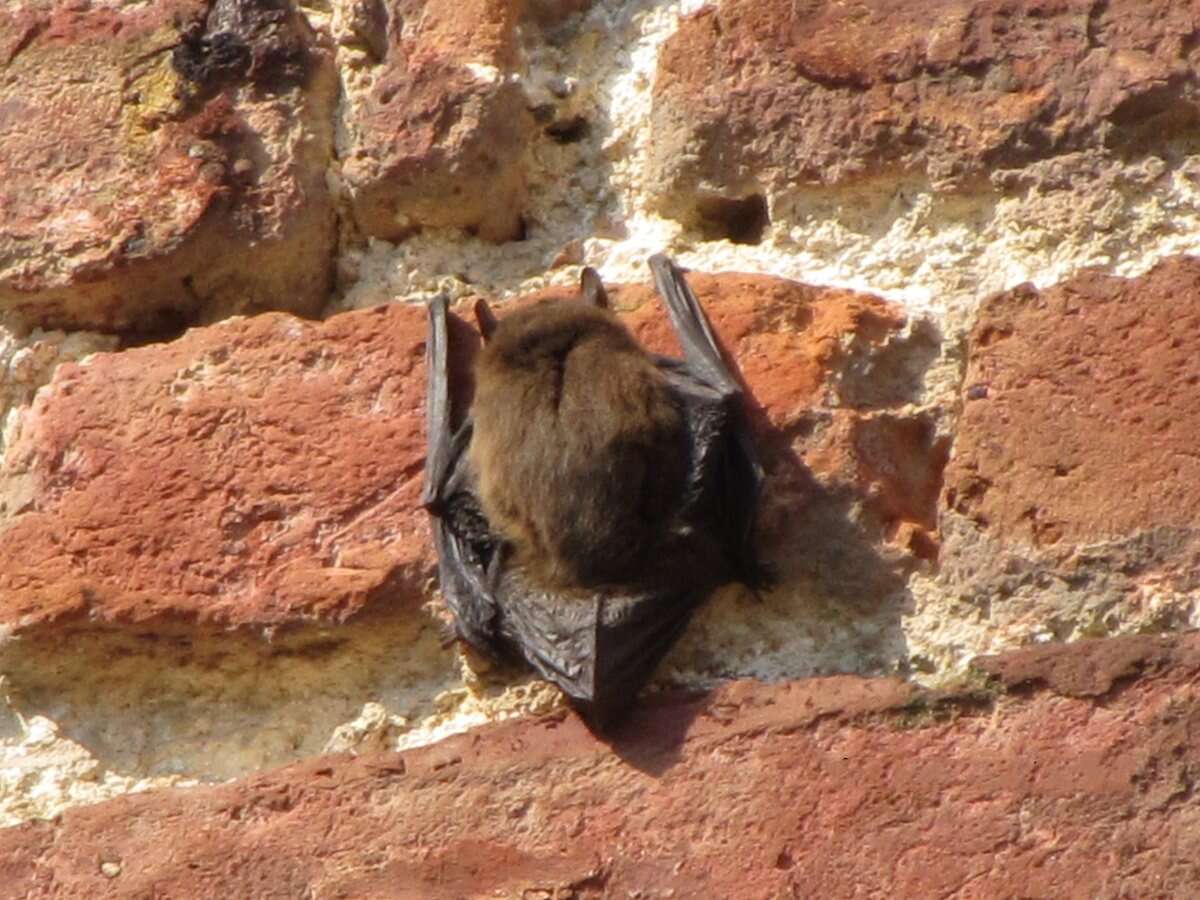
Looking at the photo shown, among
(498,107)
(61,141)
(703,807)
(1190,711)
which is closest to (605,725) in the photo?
(703,807)

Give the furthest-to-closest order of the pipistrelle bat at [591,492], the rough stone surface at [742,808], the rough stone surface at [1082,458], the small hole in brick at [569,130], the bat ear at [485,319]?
the small hole in brick at [569,130] < the bat ear at [485,319] < the pipistrelle bat at [591,492] < the rough stone surface at [1082,458] < the rough stone surface at [742,808]

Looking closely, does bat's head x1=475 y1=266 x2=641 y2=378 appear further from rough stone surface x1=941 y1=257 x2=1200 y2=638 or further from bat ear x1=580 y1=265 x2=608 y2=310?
rough stone surface x1=941 y1=257 x2=1200 y2=638

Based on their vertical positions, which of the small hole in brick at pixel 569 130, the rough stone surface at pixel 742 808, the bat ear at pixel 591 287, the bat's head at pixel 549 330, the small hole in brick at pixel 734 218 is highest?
the small hole in brick at pixel 569 130

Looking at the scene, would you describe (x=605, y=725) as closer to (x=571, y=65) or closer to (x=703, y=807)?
(x=703, y=807)

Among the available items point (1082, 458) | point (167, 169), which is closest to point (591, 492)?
point (1082, 458)

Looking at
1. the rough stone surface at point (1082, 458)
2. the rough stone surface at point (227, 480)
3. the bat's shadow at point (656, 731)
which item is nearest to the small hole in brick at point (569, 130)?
the rough stone surface at point (227, 480)

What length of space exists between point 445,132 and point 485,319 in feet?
0.77

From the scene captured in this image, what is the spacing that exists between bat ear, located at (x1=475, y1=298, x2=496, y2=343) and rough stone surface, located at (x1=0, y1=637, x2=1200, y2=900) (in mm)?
493

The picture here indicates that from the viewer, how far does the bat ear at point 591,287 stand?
2.94m

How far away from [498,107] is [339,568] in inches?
23.4

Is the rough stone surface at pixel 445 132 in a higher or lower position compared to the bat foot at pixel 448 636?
higher

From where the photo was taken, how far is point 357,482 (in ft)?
9.34

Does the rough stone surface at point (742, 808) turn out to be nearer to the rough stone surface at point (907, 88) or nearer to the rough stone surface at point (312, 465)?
the rough stone surface at point (312, 465)

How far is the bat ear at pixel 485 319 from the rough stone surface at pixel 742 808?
0.49 meters
